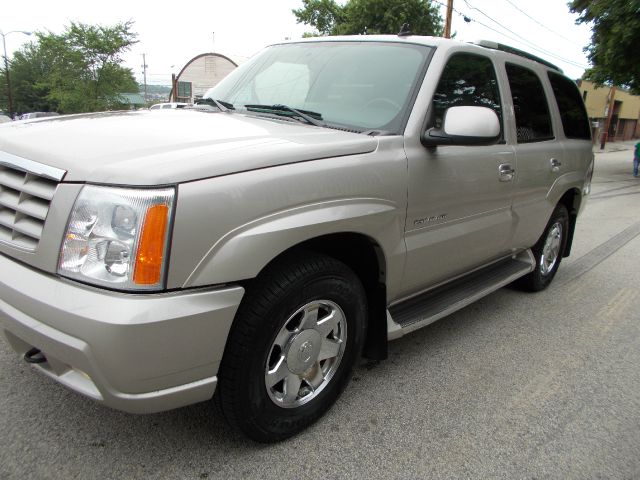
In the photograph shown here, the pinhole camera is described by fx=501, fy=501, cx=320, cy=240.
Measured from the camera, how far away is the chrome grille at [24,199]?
Answer: 6.04ft

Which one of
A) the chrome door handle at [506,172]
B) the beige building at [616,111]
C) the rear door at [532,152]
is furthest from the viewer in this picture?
the beige building at [616,111]

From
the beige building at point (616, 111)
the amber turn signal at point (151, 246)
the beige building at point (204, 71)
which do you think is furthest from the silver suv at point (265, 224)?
the beige building at point (204, 71)

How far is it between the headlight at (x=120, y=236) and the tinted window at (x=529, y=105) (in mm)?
2729

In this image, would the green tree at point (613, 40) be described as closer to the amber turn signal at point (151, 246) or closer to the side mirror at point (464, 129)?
the side mirror at point (464, 129)

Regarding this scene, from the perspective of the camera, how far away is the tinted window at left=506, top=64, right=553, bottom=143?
354 centimetres

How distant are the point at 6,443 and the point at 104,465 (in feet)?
1.56

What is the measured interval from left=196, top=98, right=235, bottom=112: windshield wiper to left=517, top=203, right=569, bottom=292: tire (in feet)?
9.41

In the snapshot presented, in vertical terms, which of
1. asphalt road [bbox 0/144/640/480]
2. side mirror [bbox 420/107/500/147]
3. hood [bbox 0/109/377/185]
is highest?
side mirror [bbox 420/107/500/147]

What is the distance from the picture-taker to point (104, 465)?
2.10 meters

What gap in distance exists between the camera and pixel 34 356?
1967 millimetres

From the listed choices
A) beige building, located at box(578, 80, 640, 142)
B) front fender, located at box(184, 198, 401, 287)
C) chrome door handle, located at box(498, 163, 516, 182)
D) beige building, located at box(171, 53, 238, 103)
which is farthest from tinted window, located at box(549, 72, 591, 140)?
beige building, located at box(171, 53, 238, 103)

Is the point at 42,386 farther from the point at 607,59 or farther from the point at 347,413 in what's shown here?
the point at 607,59

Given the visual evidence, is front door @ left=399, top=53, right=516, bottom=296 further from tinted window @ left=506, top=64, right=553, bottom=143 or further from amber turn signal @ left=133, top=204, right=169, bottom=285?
amber turn signal @ left=133, top=204, right=169, bottom=285

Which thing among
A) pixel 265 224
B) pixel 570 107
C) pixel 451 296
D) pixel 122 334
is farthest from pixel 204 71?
pixel 122 334
